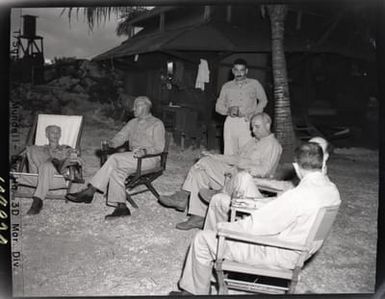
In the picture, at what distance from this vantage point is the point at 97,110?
11.7 m

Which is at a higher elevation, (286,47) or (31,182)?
(286,47)

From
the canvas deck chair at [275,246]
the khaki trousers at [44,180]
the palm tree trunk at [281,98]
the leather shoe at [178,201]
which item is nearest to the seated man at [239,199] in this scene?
the canvas deck chair at [275,246]

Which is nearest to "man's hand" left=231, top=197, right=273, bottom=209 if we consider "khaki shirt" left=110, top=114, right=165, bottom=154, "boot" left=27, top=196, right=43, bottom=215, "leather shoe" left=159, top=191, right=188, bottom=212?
"leather shoe" left=159, top=191, right=188, bottom=212

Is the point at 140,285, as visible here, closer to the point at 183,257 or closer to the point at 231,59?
the point at 183,257

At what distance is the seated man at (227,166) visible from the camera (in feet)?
12.8

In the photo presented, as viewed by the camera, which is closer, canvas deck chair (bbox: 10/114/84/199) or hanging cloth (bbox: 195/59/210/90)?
canvas deck chair (bbox: 10/114/84/199)

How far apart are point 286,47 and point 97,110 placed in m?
5.87

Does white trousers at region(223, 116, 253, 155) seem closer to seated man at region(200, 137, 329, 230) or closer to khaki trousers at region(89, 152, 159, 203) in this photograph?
seated man at region(200, 137, 329, 230)

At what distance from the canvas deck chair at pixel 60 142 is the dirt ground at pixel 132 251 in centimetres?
28

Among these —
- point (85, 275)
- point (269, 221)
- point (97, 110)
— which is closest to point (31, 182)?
point (85, 275)

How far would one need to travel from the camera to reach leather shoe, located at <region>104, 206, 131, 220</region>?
441 centimetres

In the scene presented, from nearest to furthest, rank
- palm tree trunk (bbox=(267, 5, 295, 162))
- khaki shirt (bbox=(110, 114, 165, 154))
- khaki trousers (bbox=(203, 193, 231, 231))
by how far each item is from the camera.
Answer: khaki trousers (bbox=(203, 193, 231, 231)) < khaki shirt (bbox=(110, 114, 165, 154)) < palm tree trunk (bbox=(267, 5, 295, 162))

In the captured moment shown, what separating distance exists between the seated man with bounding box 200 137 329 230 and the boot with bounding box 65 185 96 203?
64.8 inches

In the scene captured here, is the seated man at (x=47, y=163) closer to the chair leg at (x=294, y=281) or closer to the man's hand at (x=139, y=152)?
the man's hand at (x=139, y=152)
